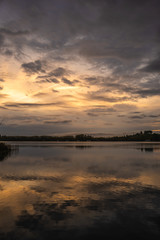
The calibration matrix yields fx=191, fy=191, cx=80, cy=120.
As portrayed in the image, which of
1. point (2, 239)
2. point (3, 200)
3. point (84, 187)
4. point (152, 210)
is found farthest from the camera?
point (84, 187)

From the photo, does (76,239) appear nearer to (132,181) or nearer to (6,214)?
(6,214)

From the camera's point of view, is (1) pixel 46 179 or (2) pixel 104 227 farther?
(1) pixel 46 179

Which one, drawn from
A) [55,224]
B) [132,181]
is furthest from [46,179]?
[55,224]

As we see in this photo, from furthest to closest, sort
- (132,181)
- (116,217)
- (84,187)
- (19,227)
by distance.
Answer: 1. (132,181)
2. (84,187)
3. (116,217)
4. (19,227)

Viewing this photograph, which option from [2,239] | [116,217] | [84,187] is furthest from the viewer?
[84,187]

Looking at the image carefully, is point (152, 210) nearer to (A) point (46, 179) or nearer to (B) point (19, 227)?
(B) point (19, 227)

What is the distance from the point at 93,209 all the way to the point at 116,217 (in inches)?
59.7

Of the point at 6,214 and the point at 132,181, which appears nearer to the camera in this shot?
the point at 6,214

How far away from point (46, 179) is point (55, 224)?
9772 mm

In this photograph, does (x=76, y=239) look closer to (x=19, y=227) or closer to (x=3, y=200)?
(x=19, y=227)

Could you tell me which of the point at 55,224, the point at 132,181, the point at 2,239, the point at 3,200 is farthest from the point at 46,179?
the point at 2,239

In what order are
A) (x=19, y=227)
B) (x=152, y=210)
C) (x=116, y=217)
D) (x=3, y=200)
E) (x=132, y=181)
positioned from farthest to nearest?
1. (x=132, y=181)
2. (x=3, y=200)
3. (x=152, y=210)
4. (x=116, y=217)
5. (x=19, y=227)

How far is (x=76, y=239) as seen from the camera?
782cm

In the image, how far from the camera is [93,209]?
10883 mm
